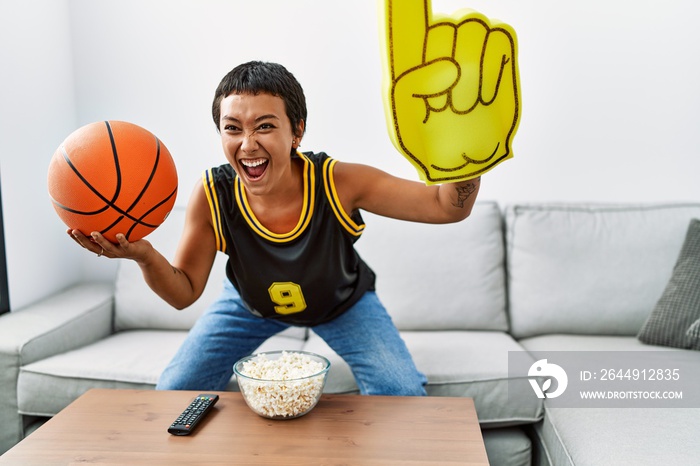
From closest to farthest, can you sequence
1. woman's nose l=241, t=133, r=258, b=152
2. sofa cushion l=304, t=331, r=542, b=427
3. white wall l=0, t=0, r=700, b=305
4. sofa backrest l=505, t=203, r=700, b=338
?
woman's nose l=241, t=133, r=258, b=152, sofa cushion l=304, t=331, r=542, b=427, sofa backrest l=505, t=203, r=700, b=338, white wall l=0, t=0, r=700, b=305

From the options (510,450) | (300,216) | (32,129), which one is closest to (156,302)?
(32,129)

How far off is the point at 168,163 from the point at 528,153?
5.65 feet

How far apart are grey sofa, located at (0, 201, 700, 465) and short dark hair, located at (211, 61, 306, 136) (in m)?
0.84

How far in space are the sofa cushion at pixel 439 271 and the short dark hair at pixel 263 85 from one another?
894 mm

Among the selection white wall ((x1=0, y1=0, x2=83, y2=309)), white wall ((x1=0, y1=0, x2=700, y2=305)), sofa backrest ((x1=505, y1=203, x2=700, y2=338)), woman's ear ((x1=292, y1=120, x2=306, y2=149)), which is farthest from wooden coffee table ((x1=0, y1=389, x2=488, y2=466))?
white wall ((x1=0, y1=0, x2=700, y2=305))

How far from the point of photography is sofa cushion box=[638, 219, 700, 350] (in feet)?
7.14

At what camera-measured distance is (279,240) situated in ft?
5.84

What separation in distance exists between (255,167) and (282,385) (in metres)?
0.54

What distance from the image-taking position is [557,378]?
77.8 inches

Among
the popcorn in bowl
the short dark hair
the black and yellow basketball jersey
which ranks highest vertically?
the short dark hair

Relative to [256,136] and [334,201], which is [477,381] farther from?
[256,136]

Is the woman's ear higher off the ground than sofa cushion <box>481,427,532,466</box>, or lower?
higher

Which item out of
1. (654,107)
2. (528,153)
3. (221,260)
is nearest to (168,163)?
(221,260)

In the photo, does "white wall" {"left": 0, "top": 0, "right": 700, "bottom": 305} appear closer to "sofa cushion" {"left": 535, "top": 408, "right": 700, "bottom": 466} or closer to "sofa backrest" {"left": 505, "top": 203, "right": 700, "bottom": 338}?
"sofa backrest" {"left": 505, "top": 203, "right": 700, "bottom": 338}
